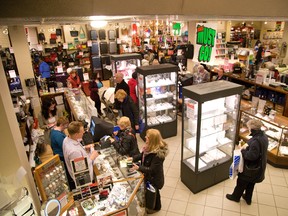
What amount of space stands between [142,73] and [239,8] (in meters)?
4.03

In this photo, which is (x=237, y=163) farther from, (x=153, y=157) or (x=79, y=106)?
(x=79, y=106)

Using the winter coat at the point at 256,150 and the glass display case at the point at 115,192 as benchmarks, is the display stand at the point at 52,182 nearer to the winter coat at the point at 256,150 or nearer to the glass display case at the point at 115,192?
the glass display case at the point at 115,192

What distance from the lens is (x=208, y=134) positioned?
4441mm

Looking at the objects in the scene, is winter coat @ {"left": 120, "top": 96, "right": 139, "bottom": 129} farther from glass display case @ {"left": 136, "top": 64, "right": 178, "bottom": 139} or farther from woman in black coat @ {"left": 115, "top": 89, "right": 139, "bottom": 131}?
glass display case @ {"left": 136, "top": 64, "right": 178, "bottom": 139}

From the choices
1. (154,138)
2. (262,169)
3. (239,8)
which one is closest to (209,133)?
(262,169)

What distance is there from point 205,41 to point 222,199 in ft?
11.2

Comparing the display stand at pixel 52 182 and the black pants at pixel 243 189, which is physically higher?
the display stand at pixel 52 182

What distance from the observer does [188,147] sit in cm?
461

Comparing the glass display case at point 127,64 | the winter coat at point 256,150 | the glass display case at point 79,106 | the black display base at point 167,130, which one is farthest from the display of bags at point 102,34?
the winter coat at point 256,150

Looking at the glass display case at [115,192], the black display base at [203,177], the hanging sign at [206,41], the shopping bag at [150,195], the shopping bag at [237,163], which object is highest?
the hanging sign at [206,41]

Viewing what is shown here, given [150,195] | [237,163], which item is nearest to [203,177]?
[237,163]

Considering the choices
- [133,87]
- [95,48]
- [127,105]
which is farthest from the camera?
[95,48]

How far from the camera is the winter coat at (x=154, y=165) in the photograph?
137 inches

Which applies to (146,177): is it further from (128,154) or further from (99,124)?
(99,124)
